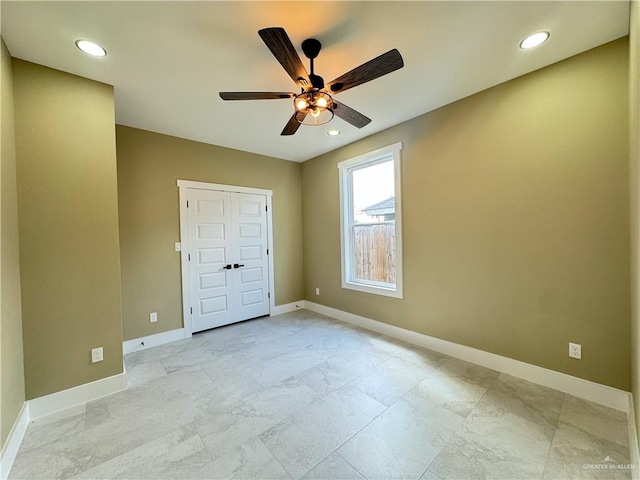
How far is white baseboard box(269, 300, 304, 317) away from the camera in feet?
14.9

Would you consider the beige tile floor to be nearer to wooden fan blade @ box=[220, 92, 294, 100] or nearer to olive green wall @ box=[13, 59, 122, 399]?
olive green wall @ box=[13, 59, 122, 399]

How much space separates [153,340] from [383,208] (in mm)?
3516

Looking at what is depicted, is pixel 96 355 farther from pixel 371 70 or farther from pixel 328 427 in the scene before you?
pixel 371 70

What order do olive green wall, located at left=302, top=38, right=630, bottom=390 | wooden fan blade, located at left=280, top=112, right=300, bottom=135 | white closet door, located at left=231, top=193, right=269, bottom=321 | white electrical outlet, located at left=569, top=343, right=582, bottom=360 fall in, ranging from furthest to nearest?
white closet door, located at left=231, top=193, right=269, bottom=321, wooden fan blade, located at left=280, top=112, right=300, bottom=135, white electrical outlet, located at left=569, top=343, right=582, bottom=360, olive green wall, located at left=302, top=38, right=630, bottom=390

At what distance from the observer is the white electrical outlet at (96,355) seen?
2272 mm

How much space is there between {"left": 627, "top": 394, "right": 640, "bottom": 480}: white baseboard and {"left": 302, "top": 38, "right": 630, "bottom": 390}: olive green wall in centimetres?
20

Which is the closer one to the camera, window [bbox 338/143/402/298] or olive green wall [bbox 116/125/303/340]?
olive green wall [bbox 116/125/303/340]

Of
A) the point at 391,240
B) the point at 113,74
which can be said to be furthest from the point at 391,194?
the point at 113,74

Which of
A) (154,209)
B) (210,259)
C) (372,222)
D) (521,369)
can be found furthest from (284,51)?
(521,369)

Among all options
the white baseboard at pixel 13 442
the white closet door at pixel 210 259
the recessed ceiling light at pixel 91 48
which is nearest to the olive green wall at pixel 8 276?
the white baseboard at pixel 13 442

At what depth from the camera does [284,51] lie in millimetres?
1511

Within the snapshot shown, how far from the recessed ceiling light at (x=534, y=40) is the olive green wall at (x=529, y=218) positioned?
426 millimetres

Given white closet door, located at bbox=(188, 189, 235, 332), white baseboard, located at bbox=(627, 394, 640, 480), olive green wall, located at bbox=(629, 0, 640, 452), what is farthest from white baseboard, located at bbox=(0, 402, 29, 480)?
olive green wall, located at bbox=(629, 0, 640, 452)

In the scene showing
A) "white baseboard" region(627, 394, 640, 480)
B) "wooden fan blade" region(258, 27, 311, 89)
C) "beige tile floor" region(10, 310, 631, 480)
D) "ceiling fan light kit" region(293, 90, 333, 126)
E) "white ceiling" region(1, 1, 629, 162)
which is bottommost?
"beige tile floor" region(10, 310, 631, 480)
